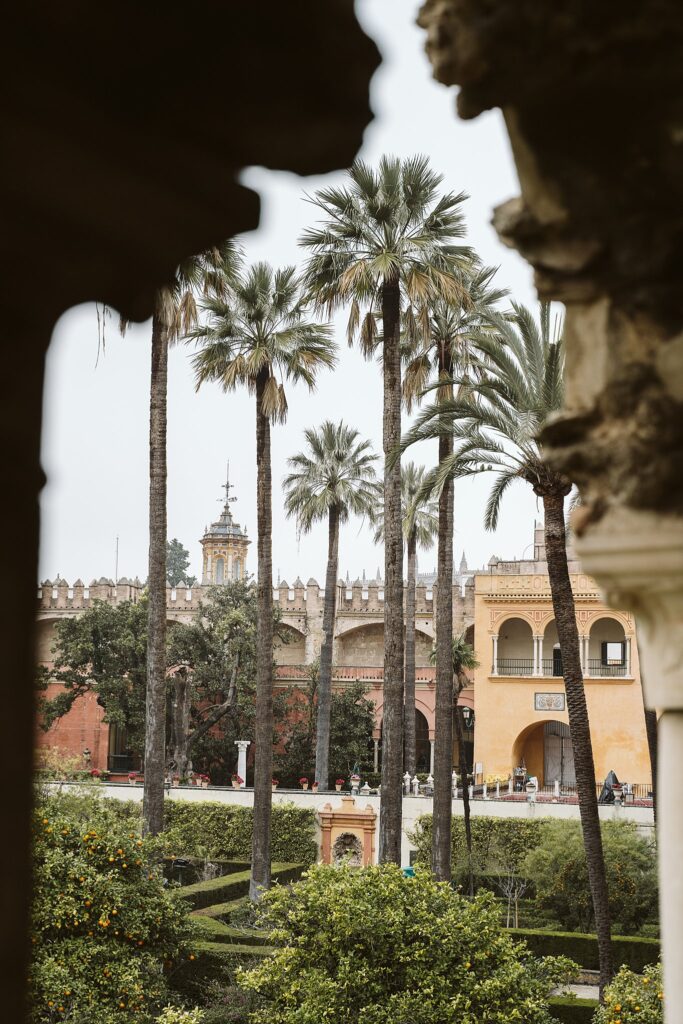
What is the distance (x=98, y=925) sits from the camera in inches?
453

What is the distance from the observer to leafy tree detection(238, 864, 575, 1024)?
10086mm

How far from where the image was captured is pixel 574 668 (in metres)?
14.2

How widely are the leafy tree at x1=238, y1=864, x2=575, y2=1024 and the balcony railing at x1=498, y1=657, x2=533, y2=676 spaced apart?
3073cm

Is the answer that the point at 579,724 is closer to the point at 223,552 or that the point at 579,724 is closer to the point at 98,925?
the point at 98,925

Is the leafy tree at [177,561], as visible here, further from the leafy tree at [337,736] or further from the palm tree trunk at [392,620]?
the palm tree trunk at [392,620]

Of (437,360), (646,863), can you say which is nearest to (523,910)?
(646,863)

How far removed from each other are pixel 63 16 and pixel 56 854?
11289mm

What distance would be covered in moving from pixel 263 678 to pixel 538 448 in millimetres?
7864

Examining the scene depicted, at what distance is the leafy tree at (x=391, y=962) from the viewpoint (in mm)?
10086

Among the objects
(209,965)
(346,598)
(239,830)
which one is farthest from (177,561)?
(209,965)

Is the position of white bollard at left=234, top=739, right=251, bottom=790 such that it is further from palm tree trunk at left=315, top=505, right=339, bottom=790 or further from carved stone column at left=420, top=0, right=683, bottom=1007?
carved stone column at left=420, top=0, right=683, bottom=1007

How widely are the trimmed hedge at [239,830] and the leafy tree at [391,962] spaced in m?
19.0

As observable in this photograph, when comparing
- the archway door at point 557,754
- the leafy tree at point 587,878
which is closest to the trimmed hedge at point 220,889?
the leafy tree at point 587,878

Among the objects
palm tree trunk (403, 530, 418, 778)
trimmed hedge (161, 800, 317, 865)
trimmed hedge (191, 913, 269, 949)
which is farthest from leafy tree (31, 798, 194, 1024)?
palm tree trunk (403, 530, 418, 778)
